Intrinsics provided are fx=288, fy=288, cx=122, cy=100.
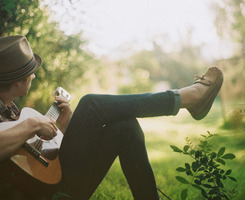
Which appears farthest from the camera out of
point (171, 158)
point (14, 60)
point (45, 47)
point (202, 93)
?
point (171, 158)

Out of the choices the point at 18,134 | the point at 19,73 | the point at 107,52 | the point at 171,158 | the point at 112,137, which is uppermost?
the point at 19,73

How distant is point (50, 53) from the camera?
2.92 meters

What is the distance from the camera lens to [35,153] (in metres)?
1.35

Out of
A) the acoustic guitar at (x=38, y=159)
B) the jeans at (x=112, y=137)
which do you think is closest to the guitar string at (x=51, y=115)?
the acoustic guitar at (x=38, y=159)

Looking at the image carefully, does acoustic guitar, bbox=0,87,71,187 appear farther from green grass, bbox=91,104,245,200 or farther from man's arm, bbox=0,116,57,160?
green grass, bbox=91,104,245,200

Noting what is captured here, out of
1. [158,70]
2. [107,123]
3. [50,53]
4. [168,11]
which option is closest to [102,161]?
[107,123]

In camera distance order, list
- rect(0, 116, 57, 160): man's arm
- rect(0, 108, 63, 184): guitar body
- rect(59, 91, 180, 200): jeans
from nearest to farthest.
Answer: rect(0, 116, 57, 160): man's arm
rect(0, 108, 63, 184): guitar body
rect(59, 91, 180, 200): jeans

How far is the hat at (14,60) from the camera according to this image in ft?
4.75

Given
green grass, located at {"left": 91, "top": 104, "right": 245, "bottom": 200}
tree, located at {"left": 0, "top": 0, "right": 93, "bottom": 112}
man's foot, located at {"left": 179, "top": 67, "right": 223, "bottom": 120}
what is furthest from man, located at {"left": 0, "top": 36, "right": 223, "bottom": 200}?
green grass, located at {"left": 91, "top": 104, "right": 245, "bottom": 200}

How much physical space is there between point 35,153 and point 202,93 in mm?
973

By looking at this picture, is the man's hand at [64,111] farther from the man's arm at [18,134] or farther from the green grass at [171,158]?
the green grass at [171,158]

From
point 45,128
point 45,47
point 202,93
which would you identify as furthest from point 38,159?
point 45,47

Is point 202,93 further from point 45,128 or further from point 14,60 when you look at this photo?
point 14,60

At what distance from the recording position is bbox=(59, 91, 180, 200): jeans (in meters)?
1.43
